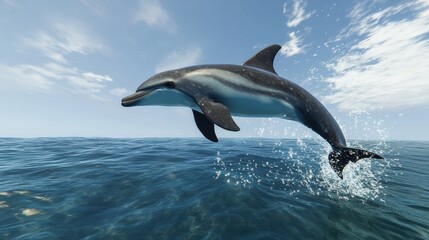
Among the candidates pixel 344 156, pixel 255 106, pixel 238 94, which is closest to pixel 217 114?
pixel 238 94

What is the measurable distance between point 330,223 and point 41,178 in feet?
30.7

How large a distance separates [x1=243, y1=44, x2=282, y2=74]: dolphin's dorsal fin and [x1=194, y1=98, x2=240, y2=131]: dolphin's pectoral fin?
2.06m

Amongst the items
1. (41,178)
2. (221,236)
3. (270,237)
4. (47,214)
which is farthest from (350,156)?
(41,178)

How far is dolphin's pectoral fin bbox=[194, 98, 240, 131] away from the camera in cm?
383

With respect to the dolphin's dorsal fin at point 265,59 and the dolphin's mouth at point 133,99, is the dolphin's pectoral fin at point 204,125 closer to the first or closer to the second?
the dolphin's mouth at point 133,99

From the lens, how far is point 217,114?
400 centimetres

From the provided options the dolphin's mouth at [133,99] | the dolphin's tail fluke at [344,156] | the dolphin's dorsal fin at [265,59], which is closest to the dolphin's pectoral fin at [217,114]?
the dolphin's mouth at [133,99]

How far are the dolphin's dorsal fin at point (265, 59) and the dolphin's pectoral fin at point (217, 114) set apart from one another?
2063mm

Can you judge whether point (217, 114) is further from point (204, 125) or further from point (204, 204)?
point (204, 204)

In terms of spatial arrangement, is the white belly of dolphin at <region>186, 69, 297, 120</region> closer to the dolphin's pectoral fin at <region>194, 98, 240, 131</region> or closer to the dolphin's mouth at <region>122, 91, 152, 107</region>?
the dolphin's pectoral fin at <region>194, 98, 240, 131</region>

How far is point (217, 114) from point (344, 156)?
357cm

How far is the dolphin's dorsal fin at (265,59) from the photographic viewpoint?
5.79m

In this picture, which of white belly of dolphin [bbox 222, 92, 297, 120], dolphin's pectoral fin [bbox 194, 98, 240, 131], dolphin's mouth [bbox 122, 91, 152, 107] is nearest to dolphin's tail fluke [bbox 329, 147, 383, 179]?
white belly of dolphin [bbox 222, 92, 297, 120]

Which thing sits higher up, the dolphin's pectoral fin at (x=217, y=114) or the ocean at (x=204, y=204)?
the dolphin's pectoral fin at (x=217, y=114)
